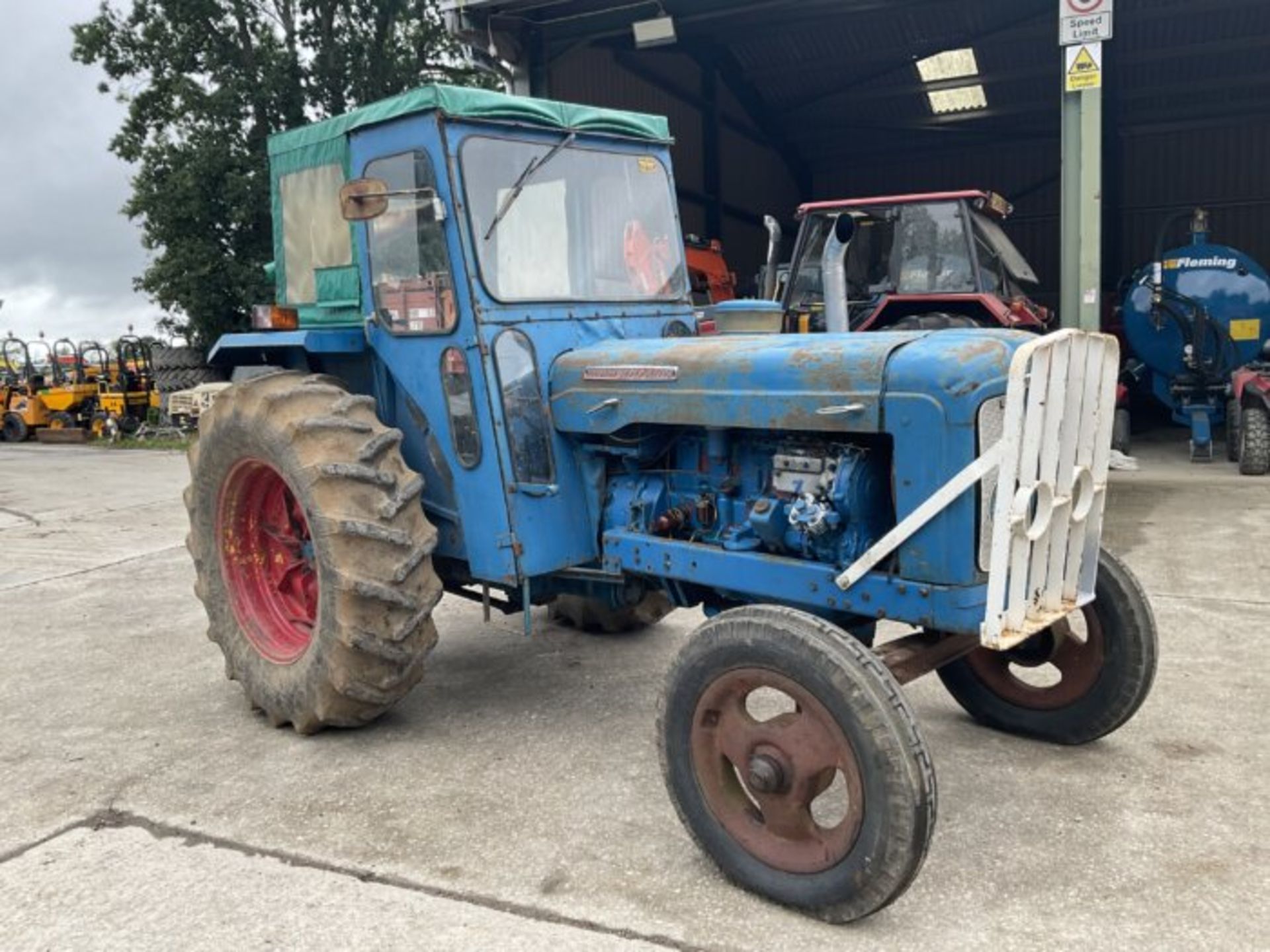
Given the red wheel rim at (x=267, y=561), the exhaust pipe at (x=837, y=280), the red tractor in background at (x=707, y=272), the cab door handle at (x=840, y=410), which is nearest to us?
the cab door handle at (x=840, y=410)

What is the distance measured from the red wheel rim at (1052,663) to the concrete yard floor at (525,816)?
18 cm

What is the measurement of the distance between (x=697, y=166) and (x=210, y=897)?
48.1ft

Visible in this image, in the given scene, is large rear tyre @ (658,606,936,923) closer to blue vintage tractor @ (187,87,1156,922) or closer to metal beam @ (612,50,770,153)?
blue vintage tractor @ (187,87,1156,922)

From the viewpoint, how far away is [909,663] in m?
3.09

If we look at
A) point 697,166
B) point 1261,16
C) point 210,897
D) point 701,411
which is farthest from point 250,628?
point 1261,16

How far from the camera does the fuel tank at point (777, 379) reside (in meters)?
2.79

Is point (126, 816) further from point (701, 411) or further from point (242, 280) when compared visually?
point (242, 280)

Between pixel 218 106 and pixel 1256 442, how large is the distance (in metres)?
15.4

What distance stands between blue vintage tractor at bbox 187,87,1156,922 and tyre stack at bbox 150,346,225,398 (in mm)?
14070

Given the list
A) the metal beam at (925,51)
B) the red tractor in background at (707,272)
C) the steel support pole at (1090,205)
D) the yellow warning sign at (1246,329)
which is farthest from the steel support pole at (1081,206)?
the metal beam at (925,51)

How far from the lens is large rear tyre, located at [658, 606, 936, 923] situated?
8.22 feet

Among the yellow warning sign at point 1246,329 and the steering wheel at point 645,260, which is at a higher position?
the steering wheel at point 645,260

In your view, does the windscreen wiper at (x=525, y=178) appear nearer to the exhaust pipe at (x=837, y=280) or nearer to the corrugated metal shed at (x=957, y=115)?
the exhaust pipe at (x=837, y=280)

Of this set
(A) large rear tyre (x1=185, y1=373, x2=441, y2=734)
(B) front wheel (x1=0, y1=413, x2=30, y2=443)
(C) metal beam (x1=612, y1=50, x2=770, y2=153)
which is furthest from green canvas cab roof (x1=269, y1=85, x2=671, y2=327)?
(B) front wheel (x1=0, y1=413, x2=30, y2=443)
